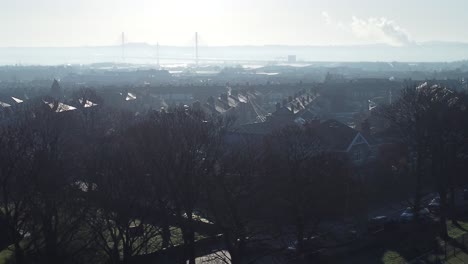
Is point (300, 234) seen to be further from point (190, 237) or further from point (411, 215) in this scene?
point (411, 215)

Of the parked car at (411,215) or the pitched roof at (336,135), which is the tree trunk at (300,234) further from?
the pitched roof at (336,135)

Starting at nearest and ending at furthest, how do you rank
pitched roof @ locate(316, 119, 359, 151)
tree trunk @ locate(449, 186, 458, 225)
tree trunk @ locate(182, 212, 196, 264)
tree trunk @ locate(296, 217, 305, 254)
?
tree trunk @ locate(182, 212, 196, 264)
tree trunk @ locate(296, 217, 305, 254)
tree trunk @ locate(449, 186, 458, 225)
pitched roof @ locate(316, 119, 359, 151)

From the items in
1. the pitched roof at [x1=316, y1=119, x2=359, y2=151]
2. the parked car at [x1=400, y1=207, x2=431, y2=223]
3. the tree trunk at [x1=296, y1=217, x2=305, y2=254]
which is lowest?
the parked car at [x1=400, y1=207, x2=431, y2=223]

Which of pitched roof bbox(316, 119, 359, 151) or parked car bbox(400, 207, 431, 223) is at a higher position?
pitched roof bbox(316, 119, 359, 151)

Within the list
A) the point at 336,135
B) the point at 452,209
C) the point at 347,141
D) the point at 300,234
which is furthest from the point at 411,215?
the point at 336,135

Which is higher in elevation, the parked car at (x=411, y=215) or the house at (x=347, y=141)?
the house at (x=347, y=141)

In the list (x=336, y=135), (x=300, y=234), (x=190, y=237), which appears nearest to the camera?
(x=190, y=237)

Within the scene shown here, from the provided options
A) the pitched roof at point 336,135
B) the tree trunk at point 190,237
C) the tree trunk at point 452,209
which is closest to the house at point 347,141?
the pitched roof at point 336,135

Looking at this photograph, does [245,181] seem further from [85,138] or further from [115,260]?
[85,138]

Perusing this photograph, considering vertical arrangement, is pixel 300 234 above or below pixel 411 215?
above

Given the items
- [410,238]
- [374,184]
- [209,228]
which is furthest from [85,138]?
[410,238]

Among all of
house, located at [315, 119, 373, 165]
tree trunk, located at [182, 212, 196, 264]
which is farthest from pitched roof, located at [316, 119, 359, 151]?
tree trunk, located at [182, 212, 196, 264]

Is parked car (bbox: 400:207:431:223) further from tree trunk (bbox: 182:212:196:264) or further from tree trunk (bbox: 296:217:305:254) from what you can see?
tree trunk (bbox: 182:212:196:264)
